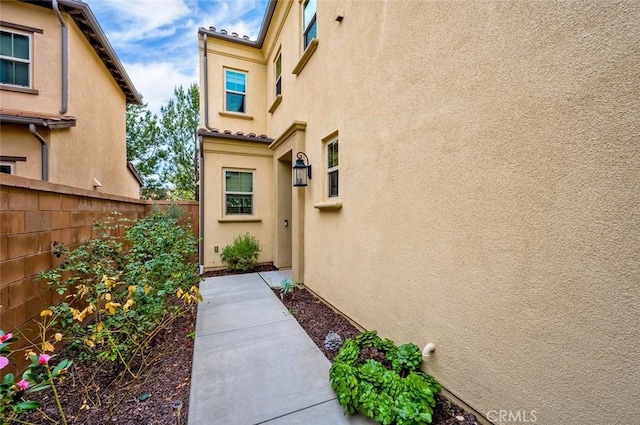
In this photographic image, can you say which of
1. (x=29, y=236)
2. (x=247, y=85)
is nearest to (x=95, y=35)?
(x=247, y=85)

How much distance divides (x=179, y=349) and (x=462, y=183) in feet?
12.4

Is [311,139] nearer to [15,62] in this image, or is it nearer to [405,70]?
[405,70]

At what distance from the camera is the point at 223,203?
7.25 meters

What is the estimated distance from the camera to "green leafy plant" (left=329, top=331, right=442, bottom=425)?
2.02m

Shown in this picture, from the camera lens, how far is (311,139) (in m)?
5.16

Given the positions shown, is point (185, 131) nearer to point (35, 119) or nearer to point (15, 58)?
point (15, 58)

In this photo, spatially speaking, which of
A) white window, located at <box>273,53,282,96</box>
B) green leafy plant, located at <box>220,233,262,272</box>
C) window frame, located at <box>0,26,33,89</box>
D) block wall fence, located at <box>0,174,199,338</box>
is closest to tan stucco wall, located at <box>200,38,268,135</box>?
white window, located at <box>273,53,282,96</box>

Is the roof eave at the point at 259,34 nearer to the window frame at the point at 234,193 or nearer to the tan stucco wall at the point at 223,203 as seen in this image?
the tan stucco wall at the point at 223,203

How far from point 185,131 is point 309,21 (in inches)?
475

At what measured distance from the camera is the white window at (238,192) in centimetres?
736

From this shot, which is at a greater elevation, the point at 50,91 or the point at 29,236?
the point at 50,91

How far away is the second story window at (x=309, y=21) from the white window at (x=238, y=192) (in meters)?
3.76

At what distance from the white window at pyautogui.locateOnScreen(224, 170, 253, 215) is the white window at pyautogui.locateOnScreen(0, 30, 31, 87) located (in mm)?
5687

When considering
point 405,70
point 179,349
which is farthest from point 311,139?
point 179,349
